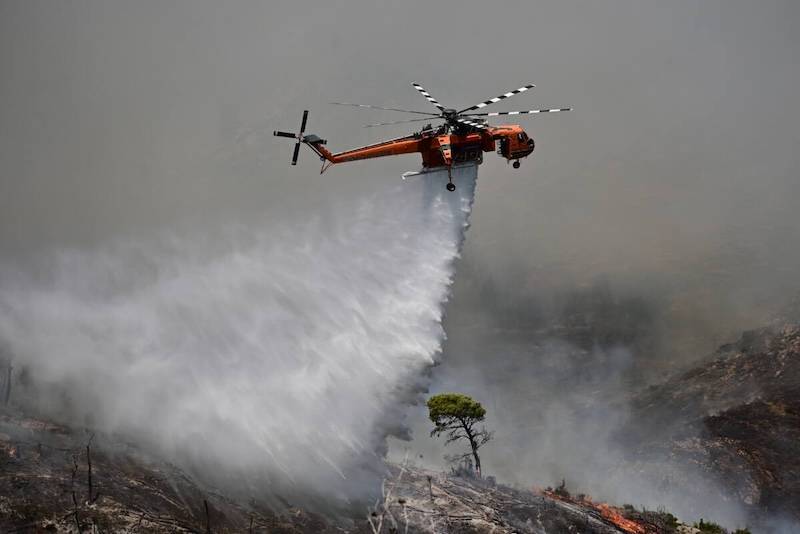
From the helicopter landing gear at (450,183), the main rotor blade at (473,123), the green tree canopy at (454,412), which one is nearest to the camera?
the main rotor blade at (473,123)

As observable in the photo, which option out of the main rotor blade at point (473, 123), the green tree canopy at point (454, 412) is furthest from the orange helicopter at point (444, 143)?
the green tree canopy at point (454, 412)

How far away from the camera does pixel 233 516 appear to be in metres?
48.6

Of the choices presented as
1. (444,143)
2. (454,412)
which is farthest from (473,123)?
(454,412)

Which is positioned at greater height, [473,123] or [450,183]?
[473,123]

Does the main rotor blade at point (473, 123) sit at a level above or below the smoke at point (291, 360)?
above

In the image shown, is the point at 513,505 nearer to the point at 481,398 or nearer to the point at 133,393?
the point at 133,393

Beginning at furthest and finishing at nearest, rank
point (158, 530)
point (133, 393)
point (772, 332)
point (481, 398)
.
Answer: point (481, 398) < point (772, 332) < point (133, 393) < point (158, 530)

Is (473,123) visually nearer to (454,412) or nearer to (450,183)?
(450,183)

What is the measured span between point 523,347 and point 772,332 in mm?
75455

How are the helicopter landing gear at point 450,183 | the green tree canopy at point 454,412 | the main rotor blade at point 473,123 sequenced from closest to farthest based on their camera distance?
the main rotor blade at point 473,123 < the helicopter landing gear at point 450,183 < the green tree canopy at point 454,412

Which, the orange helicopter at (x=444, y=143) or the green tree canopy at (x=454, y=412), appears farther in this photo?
the green tree canopy at (x=454, y=412)

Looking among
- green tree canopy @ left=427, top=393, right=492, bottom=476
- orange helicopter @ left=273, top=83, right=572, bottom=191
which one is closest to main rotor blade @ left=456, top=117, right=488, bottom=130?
orange helicopter @ left=273, top=83, right=572, bottom=191

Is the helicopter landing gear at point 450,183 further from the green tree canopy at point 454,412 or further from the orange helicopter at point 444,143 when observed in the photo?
the green tree canopy at point 454,412

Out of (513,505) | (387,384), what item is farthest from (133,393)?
(513,505)
